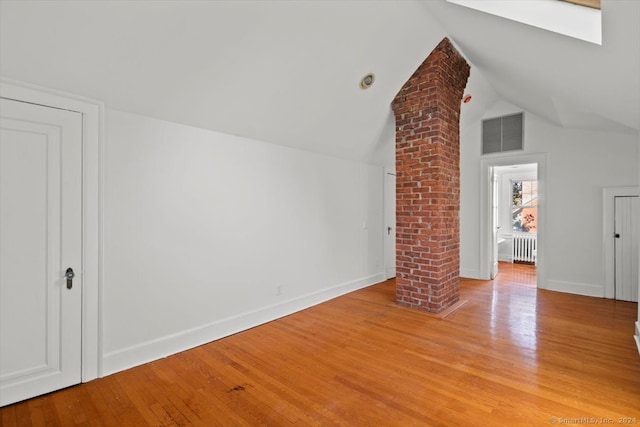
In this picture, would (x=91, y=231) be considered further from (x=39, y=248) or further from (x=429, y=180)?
(x=429, y=180)

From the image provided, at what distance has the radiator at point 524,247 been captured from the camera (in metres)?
7.40

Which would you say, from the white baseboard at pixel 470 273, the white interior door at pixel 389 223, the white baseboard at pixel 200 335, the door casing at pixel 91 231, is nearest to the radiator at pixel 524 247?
the white baseboard at pixel 470 273

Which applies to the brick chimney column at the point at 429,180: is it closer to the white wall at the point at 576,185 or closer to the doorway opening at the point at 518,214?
the white wall at the point at 576,185

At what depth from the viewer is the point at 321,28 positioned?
103 inches

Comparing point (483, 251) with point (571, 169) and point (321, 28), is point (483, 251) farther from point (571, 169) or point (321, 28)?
point (321, 28)

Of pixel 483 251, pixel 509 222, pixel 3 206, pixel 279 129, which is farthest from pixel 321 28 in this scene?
pixel 509 222

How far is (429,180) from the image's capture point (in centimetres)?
383

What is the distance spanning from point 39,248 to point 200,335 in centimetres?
151

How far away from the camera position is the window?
7.63m

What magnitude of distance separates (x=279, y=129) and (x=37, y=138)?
2.10m

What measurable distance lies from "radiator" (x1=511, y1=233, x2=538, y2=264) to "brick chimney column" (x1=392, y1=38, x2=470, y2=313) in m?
4.58

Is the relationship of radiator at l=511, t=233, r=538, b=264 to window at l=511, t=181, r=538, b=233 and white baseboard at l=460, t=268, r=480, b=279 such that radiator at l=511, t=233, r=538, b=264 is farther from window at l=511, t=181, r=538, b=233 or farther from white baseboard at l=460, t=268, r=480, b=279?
white baseboard at l=460, t=268, r=480, b=279

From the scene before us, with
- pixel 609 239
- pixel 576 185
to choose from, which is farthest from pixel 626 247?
pixel 576 185

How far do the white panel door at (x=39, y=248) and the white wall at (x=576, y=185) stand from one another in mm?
5450
